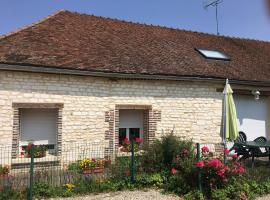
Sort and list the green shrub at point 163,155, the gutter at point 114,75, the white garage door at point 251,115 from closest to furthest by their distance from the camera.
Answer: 1. the green shrub at point 163,155
2. the gutter at point 114,75
3. the white garage door at point 251,115

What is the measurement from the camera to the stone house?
870 centimetres

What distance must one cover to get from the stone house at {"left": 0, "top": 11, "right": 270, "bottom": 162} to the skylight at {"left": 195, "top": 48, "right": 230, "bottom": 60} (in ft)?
0.19

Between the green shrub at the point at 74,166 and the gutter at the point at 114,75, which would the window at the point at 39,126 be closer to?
the green shrub at the point at 74,166

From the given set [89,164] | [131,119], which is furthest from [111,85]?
[89,164]

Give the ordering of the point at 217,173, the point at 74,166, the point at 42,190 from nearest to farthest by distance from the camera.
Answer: the point at 42,190
the point at 217,173
the point at 74,166

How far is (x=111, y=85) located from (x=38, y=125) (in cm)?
253

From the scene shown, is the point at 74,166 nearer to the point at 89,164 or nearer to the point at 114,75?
the point at 89,164

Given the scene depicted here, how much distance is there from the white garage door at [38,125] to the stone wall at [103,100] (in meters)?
0.42

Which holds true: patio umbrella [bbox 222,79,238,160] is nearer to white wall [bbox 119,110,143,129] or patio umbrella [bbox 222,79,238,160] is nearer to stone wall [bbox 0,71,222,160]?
stone wall [bbox 0,71,222,160]

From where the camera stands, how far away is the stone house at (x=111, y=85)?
28.6ft

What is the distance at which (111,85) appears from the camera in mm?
9844

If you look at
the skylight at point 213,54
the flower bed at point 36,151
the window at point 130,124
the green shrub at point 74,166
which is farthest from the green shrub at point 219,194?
the skylight at point 213,54

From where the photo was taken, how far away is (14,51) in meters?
8.75

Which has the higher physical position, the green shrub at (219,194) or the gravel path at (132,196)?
the green shrub at (219,194)
